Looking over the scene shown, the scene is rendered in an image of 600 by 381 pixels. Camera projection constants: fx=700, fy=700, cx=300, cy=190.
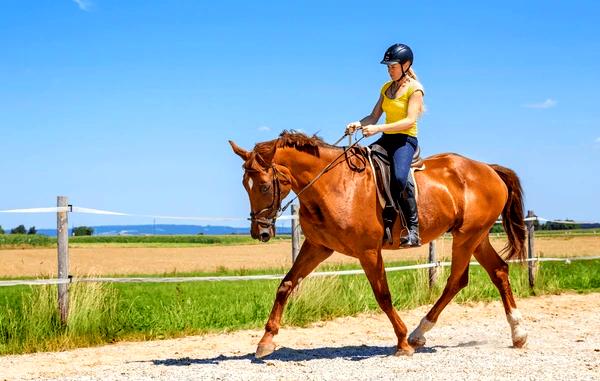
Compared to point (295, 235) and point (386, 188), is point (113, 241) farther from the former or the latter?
point (386, 188)

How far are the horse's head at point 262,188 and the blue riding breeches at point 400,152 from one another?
1.18 meters

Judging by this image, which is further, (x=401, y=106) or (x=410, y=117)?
(x=401, y=106)

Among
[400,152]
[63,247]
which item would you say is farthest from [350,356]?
[63,247]

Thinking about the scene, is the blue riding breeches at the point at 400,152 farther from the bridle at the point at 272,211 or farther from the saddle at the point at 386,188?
the bridle at the point at 272,211

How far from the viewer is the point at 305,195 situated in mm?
6551

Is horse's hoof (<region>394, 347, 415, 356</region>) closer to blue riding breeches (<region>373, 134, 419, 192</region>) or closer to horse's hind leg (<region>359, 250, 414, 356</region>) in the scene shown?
horse's hind leg (<region>359, 250, 414, 356</region>)

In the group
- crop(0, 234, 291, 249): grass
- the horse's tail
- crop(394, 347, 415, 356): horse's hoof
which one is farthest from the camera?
crop(0, 234, 291, 249): grass

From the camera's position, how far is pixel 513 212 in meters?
8.39

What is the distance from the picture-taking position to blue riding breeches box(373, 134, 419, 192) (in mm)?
6635

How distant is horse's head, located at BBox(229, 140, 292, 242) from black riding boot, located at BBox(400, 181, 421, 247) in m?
1.27

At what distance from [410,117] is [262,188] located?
1614 mm

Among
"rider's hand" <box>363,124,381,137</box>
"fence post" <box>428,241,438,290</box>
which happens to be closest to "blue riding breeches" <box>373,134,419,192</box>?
"rider's hand" <box>363,124,381,137</box>

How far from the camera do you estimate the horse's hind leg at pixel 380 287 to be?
21.5 feet

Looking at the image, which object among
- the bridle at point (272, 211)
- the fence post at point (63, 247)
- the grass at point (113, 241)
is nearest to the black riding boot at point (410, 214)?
the bridle at point (272, 211)
